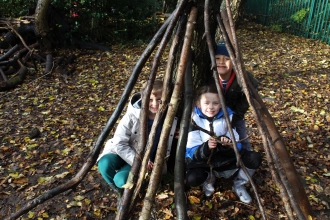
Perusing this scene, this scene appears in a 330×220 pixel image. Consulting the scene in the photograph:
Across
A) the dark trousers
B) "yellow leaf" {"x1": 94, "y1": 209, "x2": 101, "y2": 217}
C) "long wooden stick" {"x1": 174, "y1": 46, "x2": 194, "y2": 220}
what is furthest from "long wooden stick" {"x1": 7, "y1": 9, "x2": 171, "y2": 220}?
"yellow leaf" {"x1": 94, "y1": 209, "x2": 101, "y2": 217}

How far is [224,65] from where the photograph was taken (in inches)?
109

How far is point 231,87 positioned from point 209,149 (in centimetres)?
64

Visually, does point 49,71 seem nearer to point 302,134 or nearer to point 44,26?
point 44,26

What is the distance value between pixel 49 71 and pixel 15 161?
3623mm

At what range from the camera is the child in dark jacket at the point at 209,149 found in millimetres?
2713

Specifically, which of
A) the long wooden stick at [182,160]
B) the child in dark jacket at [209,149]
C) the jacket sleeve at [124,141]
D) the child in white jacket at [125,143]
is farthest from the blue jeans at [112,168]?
the long wooden stick at [182,160]

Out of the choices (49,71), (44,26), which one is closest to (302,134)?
(49,71)

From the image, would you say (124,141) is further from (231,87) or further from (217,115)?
(231,87)

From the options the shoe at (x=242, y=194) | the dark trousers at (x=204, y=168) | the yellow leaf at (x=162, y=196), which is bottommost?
the yellow leaf at (x=162, y=196)

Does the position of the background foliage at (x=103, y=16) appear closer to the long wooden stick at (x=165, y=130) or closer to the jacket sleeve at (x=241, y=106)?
the jacket sleeve at (x=241, y=106)

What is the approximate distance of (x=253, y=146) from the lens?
396 centimetres

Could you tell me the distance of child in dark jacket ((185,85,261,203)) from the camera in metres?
2.71

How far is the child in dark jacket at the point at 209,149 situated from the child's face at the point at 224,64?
0.21 meters

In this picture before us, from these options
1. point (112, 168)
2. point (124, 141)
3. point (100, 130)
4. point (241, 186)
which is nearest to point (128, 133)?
point (124, 141)
